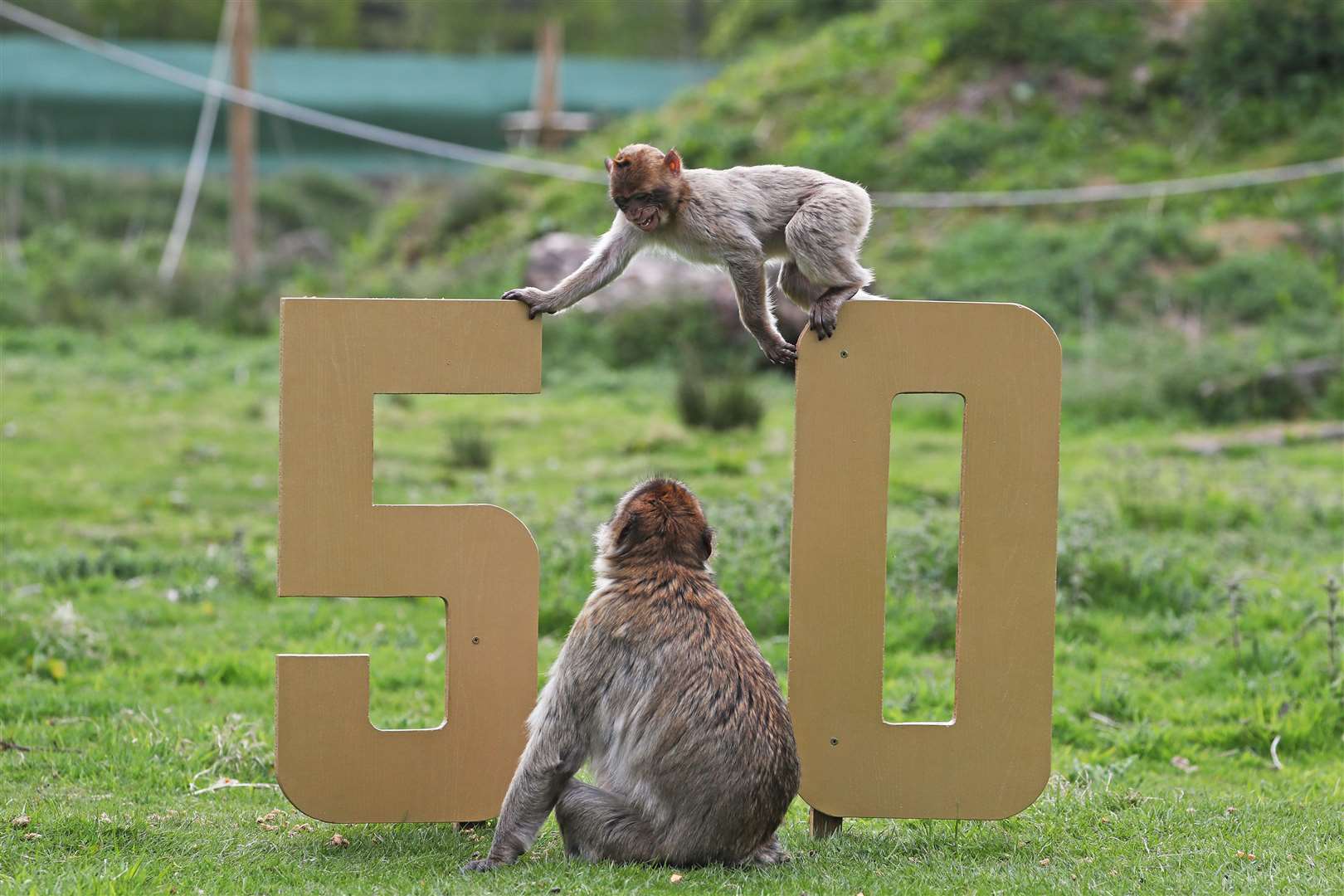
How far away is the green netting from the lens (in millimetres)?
23984

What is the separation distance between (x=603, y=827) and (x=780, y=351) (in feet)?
6.58

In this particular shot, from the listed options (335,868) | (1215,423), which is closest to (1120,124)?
(1215,423)

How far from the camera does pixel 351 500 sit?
516 centimetres

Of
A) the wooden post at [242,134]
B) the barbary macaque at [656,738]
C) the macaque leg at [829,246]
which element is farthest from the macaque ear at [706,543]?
the wooden post at [242,134]

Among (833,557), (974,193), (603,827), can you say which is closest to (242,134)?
(974,193)

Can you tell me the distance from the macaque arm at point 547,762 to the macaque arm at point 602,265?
134 centimetres

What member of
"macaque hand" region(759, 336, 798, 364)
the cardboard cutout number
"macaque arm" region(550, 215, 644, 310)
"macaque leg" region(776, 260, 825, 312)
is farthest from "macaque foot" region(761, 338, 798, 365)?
"macaque arm" region(550, 215, 644, 310)

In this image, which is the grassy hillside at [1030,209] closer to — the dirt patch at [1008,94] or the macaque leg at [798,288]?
the dirt patch at [1008,94]

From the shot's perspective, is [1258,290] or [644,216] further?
[1258,290]

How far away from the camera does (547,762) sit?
4.63 m

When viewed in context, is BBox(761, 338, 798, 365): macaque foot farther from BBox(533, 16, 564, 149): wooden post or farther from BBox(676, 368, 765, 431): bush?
BBox(533, 16, 564, 149): wooden post

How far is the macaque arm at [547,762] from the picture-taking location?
4.65m

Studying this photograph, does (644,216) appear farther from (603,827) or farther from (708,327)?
(708,327)

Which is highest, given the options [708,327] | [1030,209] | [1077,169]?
[1077,169]
